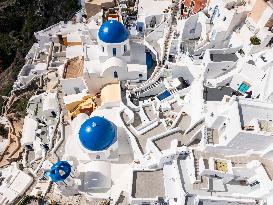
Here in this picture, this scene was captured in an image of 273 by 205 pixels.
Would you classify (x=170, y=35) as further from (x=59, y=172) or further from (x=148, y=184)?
(x=59, y=172)

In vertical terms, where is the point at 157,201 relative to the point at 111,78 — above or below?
below

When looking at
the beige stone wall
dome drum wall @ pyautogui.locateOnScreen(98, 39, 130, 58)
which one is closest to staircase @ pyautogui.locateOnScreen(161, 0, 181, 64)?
dome drum wall @ pyautogui.locateOnScreen(98, 39, 130, 58)

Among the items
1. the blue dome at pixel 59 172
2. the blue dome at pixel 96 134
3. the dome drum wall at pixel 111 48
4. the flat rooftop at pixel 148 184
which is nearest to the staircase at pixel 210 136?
the flat rooftop at pixel 148 184

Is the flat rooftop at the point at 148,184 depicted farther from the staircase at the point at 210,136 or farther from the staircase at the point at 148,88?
the staircase at the point at 148,88

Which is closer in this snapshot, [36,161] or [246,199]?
[246,199]

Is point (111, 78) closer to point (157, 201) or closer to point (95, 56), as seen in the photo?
point (95, 56)

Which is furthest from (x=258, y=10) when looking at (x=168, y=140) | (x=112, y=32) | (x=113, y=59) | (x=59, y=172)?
(x=59, y=172)

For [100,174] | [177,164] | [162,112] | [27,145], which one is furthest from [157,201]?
[27,145]
